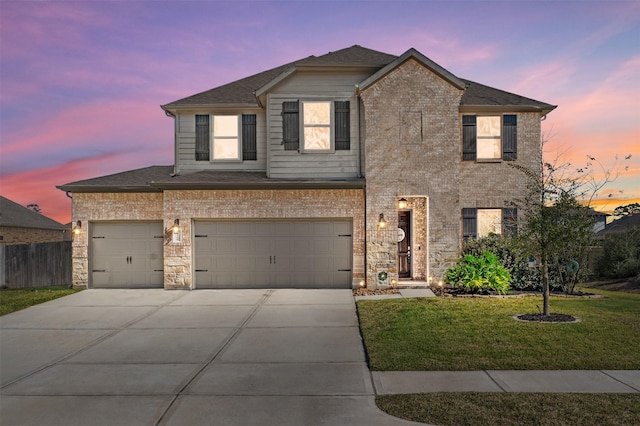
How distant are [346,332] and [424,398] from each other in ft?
12.2

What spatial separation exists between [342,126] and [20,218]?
27570mm

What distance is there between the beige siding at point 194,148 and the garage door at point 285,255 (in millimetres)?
2372

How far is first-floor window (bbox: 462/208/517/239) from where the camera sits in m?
15.2

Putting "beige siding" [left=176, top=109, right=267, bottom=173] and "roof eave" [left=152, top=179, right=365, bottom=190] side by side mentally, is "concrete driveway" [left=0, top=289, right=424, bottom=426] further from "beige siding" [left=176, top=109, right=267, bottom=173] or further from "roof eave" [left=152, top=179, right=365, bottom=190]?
"beige siding" [left=176, top=109, right=267, bottom=173]

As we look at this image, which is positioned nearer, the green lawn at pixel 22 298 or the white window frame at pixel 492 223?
the green lawn at pixel 22 298

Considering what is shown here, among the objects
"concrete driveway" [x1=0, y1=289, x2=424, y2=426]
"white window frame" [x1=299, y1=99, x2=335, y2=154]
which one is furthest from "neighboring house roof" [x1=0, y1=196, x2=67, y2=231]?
"white window frame" [x1=299, y1=99, x2=335, y2=154]

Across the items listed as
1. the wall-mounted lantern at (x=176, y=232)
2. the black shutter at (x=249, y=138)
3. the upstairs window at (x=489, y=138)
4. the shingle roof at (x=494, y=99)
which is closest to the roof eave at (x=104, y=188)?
the wall-mounted lantern at (x=176, y=232)

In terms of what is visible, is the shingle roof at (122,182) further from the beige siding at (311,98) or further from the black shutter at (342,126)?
the black shutter at (342,126)

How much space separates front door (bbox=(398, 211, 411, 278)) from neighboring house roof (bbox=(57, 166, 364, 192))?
2.46m

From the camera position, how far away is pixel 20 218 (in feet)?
102

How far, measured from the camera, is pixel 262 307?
38.6ft

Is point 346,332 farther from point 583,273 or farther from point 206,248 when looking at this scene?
point 583,273

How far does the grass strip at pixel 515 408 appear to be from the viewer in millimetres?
4754

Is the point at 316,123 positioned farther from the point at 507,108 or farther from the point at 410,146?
the point at 507,108
